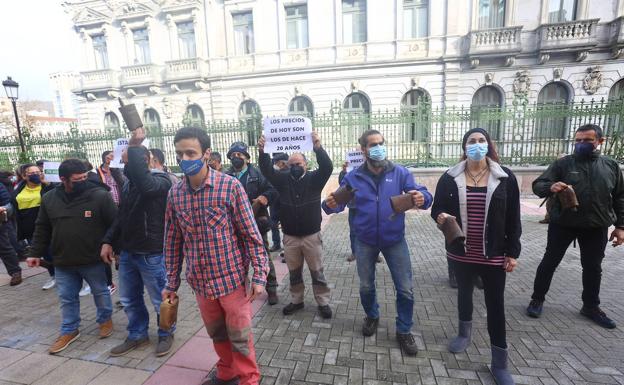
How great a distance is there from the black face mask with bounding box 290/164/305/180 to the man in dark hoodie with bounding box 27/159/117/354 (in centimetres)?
199

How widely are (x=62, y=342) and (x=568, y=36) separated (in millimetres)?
22198

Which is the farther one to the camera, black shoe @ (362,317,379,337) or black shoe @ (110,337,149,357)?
black shoe @ (362,317,379,337)

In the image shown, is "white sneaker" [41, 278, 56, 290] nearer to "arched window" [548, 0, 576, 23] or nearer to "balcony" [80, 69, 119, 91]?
"balcony" [80, 69, 119, 91]

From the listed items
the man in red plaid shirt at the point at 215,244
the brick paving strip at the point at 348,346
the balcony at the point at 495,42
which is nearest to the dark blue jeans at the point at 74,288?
the brick paving strip at the point at 348,346

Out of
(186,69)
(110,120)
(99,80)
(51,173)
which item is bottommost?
(51,173)

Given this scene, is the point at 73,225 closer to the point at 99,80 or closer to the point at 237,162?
the point at 237,162

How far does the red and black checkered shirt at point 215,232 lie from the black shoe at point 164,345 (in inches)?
49.9

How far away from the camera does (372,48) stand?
17.7 metres

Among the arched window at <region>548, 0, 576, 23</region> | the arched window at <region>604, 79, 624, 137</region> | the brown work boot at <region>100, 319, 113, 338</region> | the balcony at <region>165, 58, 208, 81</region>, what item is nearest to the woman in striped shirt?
the brown work boot at <region>100, 319, 113, 338</region>

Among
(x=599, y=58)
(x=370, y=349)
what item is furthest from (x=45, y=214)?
(x=599, y=58)

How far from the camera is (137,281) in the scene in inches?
128

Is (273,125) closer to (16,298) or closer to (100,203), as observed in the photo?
(100,203)

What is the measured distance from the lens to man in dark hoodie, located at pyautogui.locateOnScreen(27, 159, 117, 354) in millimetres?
3199

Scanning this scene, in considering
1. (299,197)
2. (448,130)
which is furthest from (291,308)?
(448,130)
